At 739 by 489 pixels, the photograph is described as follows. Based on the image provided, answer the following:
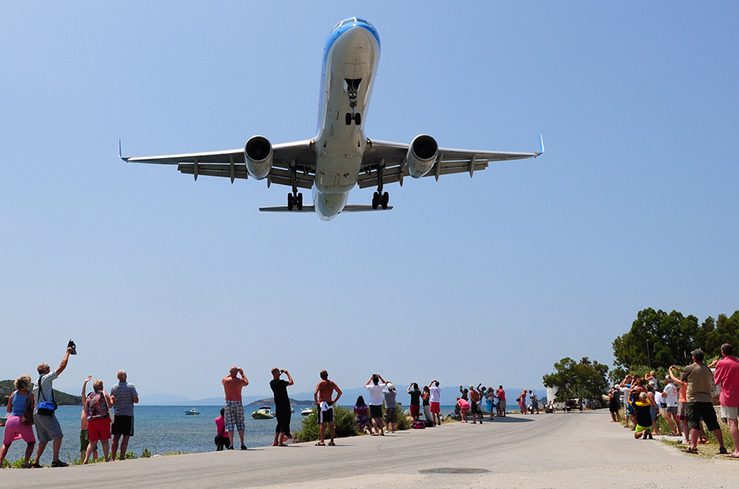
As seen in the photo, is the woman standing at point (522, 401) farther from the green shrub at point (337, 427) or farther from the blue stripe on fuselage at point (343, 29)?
the blue stripe on fuselage at point (343, 29)

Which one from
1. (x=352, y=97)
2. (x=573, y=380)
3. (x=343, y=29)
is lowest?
(x=573, y=380)

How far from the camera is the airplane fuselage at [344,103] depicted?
17.0m

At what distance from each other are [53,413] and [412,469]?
6.46 metres

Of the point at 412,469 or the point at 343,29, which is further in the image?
the point at 343,29

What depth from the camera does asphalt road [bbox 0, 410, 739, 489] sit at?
7664 millimetres

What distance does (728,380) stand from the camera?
1024 centimetres

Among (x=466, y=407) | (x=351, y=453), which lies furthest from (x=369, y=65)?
(x=466, y=407)

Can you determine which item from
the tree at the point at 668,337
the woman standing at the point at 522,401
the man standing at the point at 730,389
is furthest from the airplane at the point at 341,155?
the tree at the point at 668,337

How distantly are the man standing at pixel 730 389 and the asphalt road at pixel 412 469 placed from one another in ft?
1.80

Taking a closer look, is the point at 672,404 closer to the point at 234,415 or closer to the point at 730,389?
the point at 730,389

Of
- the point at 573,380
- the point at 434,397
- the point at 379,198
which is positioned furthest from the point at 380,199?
the point at 573,380

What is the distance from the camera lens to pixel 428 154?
21016mm

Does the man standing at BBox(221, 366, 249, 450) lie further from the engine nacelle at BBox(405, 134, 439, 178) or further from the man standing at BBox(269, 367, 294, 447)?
the engine nacelle at BBox(405, 134, 439, 178)

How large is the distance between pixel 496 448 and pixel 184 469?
7.10 metres
